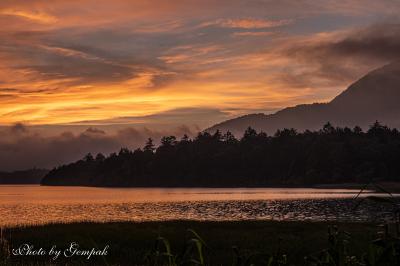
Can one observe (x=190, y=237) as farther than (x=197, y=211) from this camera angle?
No

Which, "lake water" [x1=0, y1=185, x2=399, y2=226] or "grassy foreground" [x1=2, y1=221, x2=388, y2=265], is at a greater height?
"grassy foreground" [x1=2, y1=221, x2=388, y2=265]

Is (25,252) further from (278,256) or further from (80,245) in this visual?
(278,256)

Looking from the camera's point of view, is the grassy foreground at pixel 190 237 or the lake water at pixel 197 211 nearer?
the grassy foreground at pixel 190 237

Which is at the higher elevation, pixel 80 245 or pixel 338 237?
pixel 338 237

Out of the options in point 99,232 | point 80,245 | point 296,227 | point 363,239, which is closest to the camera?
point 80,245

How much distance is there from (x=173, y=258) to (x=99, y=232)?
43290 mm

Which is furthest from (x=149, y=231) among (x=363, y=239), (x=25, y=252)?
(x=363, y=239)

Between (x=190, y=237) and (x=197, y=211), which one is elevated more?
(x=190, y=237)

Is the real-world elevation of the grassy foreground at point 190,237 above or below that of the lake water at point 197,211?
above

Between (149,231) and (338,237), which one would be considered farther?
(149,231)

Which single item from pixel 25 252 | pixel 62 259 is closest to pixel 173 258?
pixel 62 259

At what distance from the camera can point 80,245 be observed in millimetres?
40562

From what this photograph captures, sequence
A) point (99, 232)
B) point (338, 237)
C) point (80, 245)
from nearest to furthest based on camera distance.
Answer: point (338, 237) < point (80, 245) < point (99, 232)

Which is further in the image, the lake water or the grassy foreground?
the lake water
